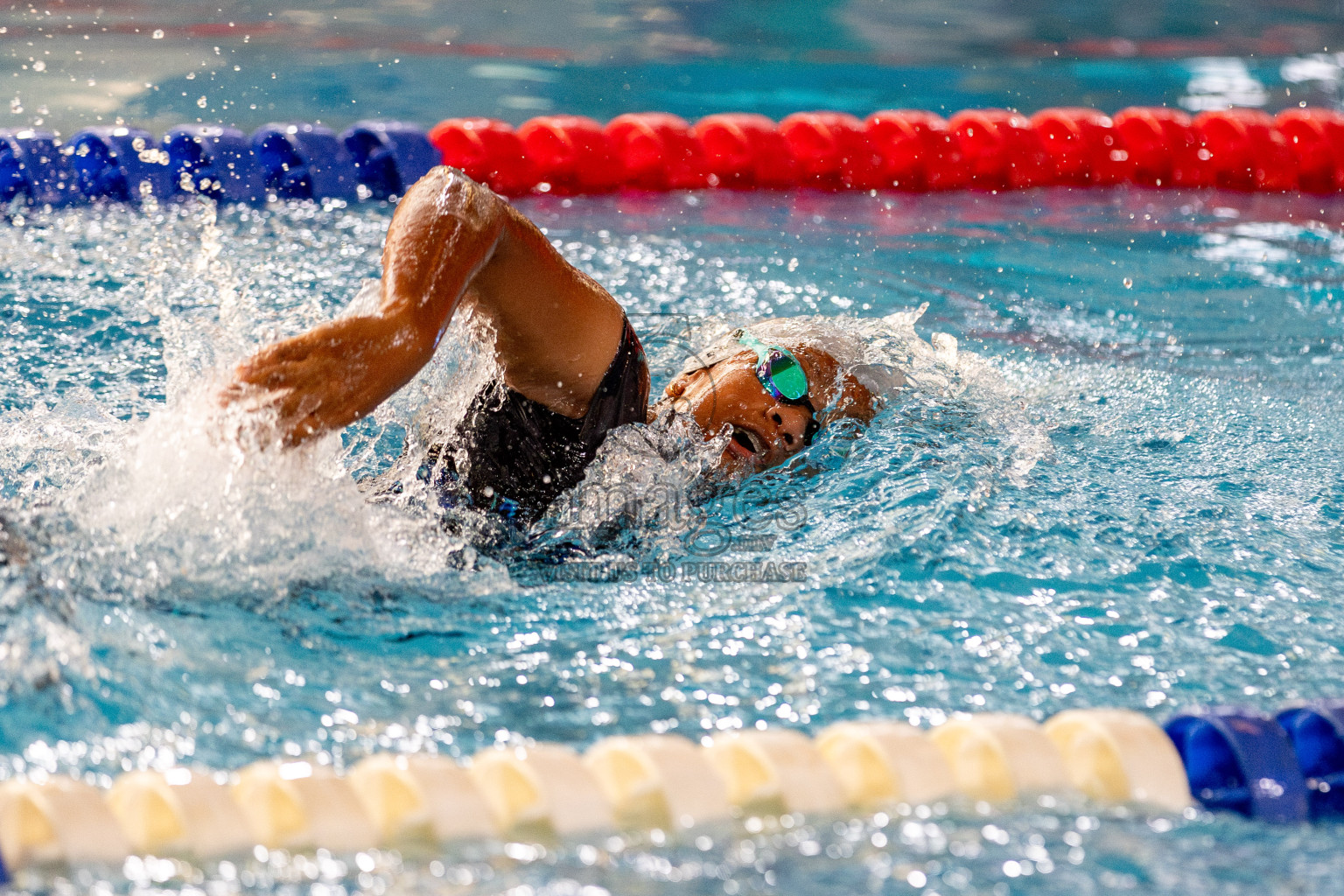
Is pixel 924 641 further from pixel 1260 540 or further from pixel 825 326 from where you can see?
pixel 825 326

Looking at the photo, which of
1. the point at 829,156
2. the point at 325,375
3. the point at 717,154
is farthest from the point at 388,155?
the point at 325,375

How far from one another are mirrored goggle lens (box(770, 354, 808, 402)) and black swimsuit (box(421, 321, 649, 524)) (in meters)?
0.36

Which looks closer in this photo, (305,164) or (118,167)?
(118,167)

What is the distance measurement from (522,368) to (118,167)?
2.90 meters

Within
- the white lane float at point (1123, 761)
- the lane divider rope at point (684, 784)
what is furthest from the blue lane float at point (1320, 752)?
the white lane float at point (1123, 761)

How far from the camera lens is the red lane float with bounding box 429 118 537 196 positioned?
4.79 m

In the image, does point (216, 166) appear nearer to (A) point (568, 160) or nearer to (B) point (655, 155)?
(A) point (568, 160)

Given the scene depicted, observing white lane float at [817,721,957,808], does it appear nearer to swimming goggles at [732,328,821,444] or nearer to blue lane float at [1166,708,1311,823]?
blue lane float at [1166,708,1311,823]

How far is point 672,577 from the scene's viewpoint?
212 cm

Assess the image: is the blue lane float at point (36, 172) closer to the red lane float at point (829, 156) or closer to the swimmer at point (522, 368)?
the swimmer at point (522, 368)

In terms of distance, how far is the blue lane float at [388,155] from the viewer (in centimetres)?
455

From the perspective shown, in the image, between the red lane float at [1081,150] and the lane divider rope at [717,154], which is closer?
the lane divider rope at [717,154]

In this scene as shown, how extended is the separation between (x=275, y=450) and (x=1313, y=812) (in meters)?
1.42

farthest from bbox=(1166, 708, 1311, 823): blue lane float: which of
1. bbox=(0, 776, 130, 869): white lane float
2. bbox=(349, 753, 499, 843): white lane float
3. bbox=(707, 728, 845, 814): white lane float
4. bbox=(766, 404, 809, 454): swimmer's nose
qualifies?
bbox=(0, 776, 130, 869): white lane float
